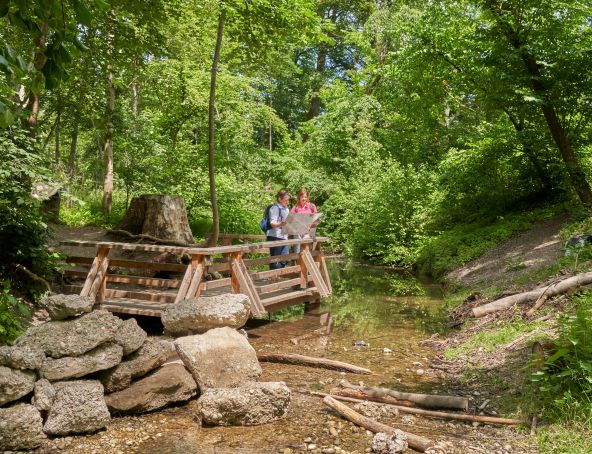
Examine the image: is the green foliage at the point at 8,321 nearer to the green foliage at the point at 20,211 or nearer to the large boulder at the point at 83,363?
the large boulder at the point at 83,363

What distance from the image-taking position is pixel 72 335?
5422 mm

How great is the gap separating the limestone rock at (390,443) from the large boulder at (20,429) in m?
2.98

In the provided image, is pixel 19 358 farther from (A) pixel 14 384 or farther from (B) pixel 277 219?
(B) pixel 277 219

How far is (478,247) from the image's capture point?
590 inches

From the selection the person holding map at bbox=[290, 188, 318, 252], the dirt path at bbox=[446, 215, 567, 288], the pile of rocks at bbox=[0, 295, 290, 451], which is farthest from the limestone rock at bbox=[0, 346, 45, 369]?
the dirt path at bbox=[446, 215, 567, 288]

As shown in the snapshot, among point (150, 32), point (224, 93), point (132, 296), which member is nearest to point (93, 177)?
point (224, 93)

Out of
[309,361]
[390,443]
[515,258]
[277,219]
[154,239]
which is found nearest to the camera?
[390,443]

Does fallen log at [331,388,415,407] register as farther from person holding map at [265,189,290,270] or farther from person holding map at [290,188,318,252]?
person holding map at [290,188,318,252]

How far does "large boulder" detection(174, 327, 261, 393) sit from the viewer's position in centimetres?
591

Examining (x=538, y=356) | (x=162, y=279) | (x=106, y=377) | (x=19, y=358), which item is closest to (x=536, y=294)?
(x=538, y=356)

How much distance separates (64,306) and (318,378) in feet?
10.5

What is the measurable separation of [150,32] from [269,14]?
8.69 feet

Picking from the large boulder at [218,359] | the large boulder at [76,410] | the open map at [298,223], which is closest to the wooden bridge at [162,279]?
the open map at [298,223]

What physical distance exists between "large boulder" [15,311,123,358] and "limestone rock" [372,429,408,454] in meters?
2.97
